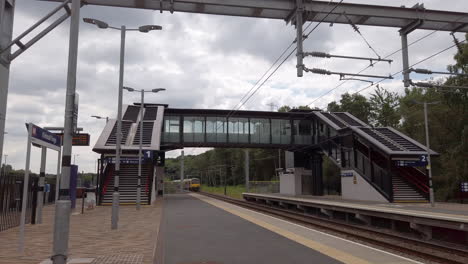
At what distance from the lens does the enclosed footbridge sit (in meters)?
31.6

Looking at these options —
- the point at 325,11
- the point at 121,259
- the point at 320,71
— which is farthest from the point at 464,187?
the point at 121,259

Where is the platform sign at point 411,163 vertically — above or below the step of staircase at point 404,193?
above

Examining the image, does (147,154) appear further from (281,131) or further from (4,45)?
(4,45)

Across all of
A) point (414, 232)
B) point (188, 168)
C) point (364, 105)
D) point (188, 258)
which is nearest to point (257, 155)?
point (364, 105)

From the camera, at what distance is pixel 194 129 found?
4256 centimetres

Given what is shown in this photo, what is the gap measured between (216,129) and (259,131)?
4.73 meters

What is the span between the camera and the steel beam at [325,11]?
987cm

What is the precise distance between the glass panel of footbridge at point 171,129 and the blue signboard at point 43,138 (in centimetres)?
2888

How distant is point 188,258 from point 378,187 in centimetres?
2499

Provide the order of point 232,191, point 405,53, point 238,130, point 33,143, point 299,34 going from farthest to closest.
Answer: point 232,191, point 238,130, point 33,143, point 405,53, point 299,34

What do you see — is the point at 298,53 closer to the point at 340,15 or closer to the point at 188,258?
the point at 340,15

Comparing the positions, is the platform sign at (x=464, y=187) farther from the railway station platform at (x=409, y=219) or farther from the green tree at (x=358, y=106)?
the green tree at (x=358, y=106)

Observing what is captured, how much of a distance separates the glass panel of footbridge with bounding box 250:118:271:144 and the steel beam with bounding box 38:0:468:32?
1264 inches

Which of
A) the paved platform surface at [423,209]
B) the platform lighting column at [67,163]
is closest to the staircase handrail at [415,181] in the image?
the paved platform surface at [423,209]
